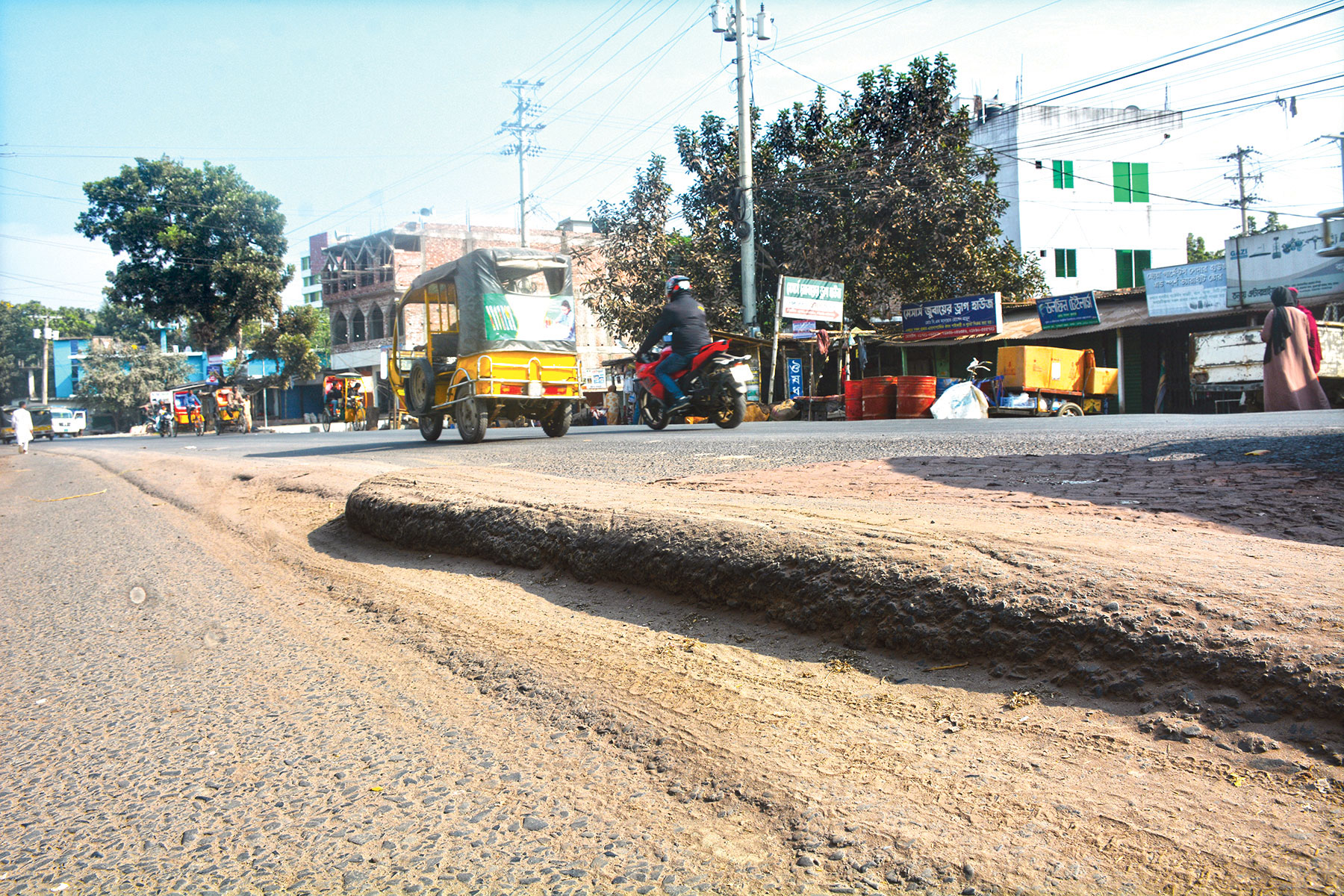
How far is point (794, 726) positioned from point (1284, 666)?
3.22 ft

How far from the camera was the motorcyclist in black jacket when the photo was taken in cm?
1098

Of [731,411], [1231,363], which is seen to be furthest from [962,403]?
[1231,363]

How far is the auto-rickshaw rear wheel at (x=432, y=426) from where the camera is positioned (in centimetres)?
1243

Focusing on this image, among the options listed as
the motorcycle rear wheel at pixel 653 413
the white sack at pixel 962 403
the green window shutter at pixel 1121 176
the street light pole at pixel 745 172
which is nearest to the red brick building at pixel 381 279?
the street light pole at pixel 745 172

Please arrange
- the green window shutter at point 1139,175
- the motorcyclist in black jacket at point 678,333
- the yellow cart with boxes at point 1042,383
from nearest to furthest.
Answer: the motorcyclist in black jacket at point 678,333, the yellow cart with boxes at point 1042,383, the green window shutter at point 1139,175

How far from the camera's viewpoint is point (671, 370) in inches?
444

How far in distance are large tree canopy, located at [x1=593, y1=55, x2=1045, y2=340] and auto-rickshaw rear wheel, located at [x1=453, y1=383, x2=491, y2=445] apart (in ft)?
49.3

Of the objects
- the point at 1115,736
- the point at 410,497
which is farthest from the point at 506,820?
the point at 410,497

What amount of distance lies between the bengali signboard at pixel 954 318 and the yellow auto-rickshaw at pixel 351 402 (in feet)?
71.5

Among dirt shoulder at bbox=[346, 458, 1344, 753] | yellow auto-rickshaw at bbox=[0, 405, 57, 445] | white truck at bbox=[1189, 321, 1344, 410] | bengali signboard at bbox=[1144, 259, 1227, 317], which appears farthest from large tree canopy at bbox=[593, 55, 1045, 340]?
yellow auto-rickshaw at bbox=[0, 405, 57, 445]

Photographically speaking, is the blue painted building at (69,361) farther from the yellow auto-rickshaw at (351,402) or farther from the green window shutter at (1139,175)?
the green window shutter at (1139,175)

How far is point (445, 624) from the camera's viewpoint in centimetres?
291

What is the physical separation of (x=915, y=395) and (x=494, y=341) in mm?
9964

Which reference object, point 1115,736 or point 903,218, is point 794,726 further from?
point 903,218
